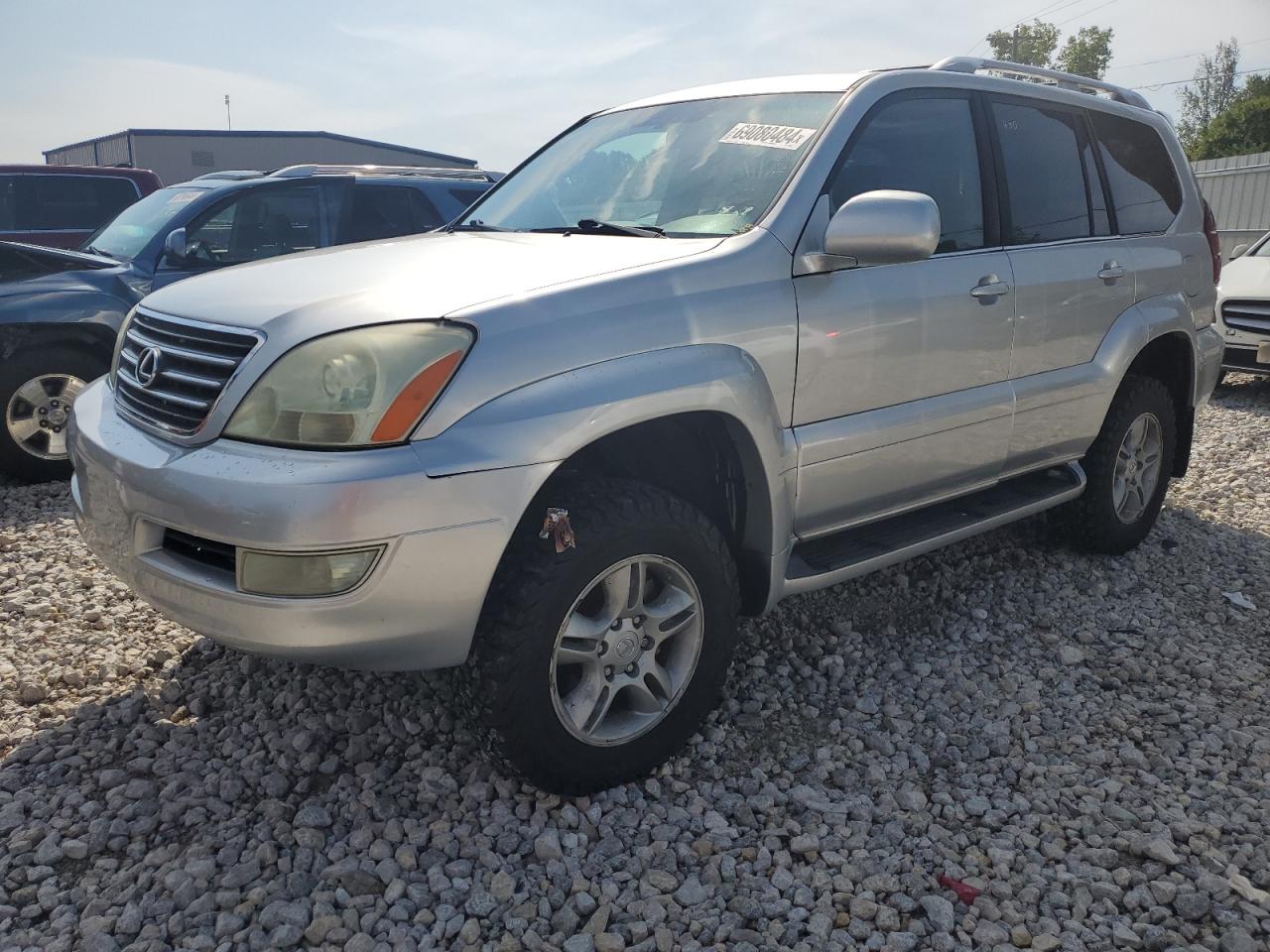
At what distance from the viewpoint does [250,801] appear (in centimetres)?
265

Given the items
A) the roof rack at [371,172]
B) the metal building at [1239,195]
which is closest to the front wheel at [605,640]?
the roof rack at [371,172]

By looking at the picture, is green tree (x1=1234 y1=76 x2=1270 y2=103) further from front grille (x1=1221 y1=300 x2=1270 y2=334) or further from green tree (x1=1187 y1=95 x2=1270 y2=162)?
front grille (x1=1221 y1=300 x2=1270 y2=334)

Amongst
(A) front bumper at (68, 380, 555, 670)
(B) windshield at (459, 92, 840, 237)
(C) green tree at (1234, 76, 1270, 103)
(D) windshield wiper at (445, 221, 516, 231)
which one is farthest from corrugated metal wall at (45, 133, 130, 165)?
(C) green tree at (1234, 76, 1270, 103)

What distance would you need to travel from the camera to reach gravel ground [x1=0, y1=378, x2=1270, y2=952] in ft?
7.39

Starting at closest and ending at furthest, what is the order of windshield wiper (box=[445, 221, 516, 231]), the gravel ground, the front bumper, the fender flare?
the front bumper → the gravel ground → windshield wiper (box=[445, 221, 516, 231]) → the fender flare

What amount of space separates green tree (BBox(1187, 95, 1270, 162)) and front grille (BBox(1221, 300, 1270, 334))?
108 ft

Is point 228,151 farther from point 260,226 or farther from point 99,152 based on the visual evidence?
point 260,226

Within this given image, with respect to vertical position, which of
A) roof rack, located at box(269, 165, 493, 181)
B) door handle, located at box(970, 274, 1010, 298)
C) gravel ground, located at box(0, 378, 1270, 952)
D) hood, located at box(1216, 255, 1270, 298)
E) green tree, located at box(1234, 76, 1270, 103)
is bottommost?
gravel ground, located at box(0, 378, 1270, 952)

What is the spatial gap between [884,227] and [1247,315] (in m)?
7.30

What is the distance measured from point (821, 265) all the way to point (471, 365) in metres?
1.13

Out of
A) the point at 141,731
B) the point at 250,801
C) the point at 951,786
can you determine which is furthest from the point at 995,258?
the point at 141,731

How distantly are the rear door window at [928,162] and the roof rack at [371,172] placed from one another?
4603 millimetres

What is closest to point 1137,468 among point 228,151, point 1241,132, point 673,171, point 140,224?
point 673,171

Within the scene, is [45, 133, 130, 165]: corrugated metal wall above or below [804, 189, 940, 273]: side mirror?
above
